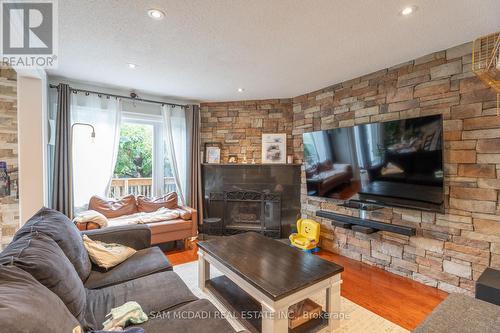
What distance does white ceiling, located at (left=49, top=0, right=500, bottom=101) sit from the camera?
5.67ft

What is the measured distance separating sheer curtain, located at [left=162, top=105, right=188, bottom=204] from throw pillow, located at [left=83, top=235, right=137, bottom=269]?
206cm

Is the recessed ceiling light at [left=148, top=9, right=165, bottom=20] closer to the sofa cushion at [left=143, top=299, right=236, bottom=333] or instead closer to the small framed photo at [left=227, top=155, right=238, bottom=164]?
the sofa cushion at [left=143, top=299, right=236, bottom=333]

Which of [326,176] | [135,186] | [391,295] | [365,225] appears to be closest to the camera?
[391,295]

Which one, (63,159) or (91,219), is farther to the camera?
(63,159)

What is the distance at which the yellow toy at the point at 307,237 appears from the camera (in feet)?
11.1

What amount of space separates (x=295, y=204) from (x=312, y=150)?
1.05 meters

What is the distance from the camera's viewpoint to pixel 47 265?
3.79ft

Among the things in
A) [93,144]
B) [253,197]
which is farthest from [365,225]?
[93,144]

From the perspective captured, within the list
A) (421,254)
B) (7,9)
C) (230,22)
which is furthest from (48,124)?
(421,254)

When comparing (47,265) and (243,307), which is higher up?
(47,265)

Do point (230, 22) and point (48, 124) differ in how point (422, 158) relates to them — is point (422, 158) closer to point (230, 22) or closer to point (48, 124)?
point (230, 22)

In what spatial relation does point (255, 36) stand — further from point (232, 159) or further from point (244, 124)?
point (232, 159)

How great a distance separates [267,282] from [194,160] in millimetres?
2965

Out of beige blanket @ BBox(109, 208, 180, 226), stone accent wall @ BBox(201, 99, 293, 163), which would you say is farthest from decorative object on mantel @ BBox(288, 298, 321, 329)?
stone accent wall @ BBox(201, 99, 293, 163)
